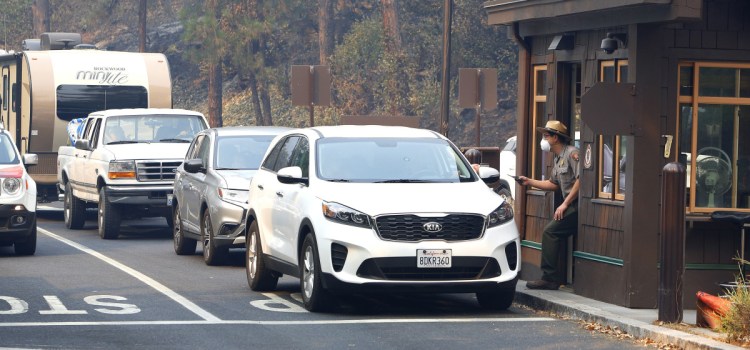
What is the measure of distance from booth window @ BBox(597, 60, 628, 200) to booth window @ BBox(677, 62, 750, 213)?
0.58 metres


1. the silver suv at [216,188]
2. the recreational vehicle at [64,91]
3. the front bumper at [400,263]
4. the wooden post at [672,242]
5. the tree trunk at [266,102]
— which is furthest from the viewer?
the tree trunk at [266,102]

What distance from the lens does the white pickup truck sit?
2197 cm

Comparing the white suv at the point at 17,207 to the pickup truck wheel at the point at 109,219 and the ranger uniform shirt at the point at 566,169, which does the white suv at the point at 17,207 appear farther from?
the ranger uniform shirt at the point at 566,169

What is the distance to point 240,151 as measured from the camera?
18734 millimetres

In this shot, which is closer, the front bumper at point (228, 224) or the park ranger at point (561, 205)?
the park ranger at point (561, 205)

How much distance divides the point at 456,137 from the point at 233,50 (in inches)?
338

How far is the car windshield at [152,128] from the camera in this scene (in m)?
23.1

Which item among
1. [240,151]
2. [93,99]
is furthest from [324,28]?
[240,151]

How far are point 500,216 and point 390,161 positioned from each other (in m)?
→ 1.34

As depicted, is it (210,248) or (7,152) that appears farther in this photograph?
(7,152)

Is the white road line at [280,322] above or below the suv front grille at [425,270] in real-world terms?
below

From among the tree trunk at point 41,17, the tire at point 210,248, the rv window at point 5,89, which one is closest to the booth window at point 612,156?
the tire at point 210,248

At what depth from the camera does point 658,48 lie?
12578mm

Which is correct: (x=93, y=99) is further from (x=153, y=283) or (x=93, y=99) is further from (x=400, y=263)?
(x=400, y=263)
